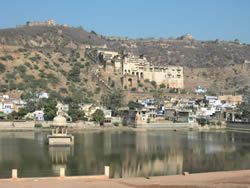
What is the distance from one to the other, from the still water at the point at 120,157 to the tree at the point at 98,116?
46.2ft

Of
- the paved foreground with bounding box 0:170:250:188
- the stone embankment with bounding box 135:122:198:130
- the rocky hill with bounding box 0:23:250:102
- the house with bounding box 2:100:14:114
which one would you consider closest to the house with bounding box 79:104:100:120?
the rocky hill with bounding box 0:23:250:102

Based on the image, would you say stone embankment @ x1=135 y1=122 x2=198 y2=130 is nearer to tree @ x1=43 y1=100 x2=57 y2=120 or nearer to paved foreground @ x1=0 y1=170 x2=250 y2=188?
tree @ x1=43 y1=100 x2=57 y2=120

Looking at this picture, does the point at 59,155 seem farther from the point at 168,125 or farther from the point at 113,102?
the point at 113,102

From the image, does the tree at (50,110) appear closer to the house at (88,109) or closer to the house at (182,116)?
the house at (88,109)

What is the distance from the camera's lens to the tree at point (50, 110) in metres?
52.3

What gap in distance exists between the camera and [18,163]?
25875 millimetres

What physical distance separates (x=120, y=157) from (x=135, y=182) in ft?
35.4

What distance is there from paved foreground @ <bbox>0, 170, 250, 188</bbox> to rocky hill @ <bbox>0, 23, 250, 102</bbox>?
42.6m

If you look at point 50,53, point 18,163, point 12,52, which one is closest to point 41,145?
point 18,163

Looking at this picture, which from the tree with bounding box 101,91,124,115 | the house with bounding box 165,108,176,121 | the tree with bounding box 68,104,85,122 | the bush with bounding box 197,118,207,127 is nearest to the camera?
the tree with bounding box 68,104,85,122

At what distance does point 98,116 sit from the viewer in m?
54.1

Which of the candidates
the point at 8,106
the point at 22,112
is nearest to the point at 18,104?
the point at 8,106

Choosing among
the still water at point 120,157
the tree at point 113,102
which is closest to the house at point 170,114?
the tree at point 113,102

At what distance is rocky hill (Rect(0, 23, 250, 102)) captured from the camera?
71.6 meters
